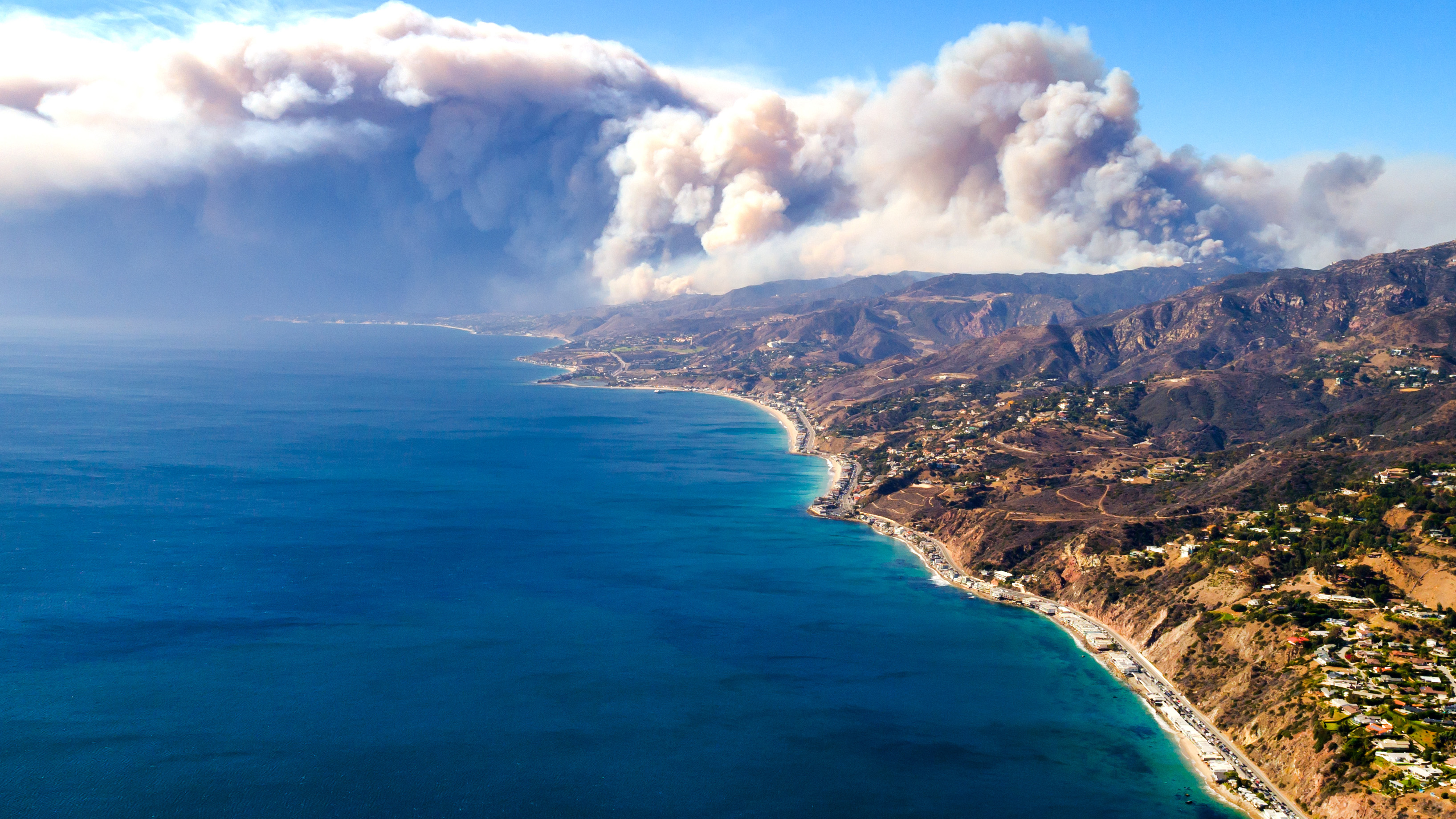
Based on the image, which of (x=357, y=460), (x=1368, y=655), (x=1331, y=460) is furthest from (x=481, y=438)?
(x=1368, y=655)

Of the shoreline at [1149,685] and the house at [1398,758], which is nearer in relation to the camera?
the house at [1398,758]

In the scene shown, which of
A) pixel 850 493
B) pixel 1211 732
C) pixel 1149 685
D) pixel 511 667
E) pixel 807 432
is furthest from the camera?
pixel 807 432

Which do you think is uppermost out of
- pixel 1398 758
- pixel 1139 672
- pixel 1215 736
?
pixel 1398 758

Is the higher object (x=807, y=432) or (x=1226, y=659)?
(x=807, y=432)

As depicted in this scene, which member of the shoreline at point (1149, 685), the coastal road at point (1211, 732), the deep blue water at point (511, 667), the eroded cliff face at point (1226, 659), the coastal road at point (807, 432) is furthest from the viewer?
the coastal road at point (807, 432)

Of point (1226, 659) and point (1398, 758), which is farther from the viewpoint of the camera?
point (1226, 659)

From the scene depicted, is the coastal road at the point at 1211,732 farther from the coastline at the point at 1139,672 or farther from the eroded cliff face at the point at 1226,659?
the eroded cliff face at the point at 1226,659

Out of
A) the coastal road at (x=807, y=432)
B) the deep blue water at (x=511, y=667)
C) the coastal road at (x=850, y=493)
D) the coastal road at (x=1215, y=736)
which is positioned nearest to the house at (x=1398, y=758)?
the coastal road at (x=1215, y=736)

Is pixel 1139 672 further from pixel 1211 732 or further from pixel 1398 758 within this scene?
pixel 1398 758

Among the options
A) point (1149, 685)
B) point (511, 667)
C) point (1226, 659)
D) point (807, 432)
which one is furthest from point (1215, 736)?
point (807, 432)
